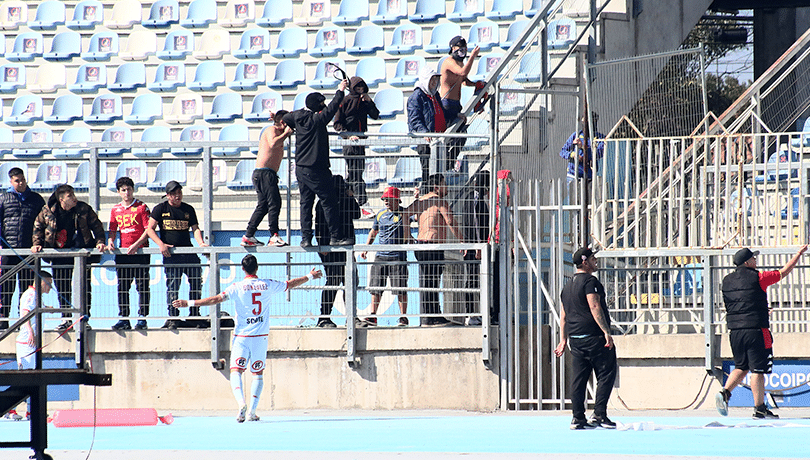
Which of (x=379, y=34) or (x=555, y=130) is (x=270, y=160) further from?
(x=379, y=34)

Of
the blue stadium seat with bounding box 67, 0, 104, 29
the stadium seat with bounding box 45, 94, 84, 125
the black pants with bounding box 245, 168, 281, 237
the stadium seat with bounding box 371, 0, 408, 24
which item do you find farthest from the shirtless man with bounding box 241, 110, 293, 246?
the blue stadium seat with bounding box 67, 0, 104, 29

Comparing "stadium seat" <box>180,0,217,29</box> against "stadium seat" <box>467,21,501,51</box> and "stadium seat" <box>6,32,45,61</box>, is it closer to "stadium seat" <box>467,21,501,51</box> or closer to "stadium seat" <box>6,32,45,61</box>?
"stadium seat" <box>6,32,45,61</box>

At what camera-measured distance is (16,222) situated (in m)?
11.8

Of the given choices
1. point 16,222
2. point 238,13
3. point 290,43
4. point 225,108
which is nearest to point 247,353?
point 16,222

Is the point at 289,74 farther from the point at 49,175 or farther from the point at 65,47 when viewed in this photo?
the point at 65,47

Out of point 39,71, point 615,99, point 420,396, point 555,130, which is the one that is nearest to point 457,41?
point 555,130

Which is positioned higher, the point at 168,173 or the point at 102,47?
the point at 102,47

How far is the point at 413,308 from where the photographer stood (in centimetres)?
1194

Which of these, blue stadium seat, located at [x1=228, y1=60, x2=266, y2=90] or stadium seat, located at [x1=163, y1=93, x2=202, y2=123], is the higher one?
blue stadium seat, located at [x1=228, y1=60, x2=266, y2=90]

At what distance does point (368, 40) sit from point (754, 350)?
960 cm

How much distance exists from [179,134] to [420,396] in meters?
7.93

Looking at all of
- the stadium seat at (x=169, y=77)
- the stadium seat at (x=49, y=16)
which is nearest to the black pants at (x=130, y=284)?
the stadium seat at (x=169, y=77)

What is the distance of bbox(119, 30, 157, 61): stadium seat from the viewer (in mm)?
18266

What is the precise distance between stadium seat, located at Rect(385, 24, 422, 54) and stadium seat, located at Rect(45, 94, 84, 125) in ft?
17.9
